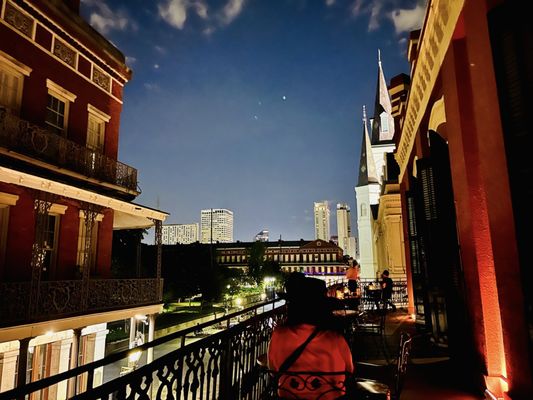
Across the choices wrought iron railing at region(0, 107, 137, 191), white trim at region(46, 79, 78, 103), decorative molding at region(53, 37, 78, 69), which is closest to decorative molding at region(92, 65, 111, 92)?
decorative molding at region(53, 37, 78, 69)

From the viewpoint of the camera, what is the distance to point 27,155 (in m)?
10.5

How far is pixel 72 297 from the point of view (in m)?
10.6

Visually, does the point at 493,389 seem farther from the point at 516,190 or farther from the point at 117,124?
the point at 117,124

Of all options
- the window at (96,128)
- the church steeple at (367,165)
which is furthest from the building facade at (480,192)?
the church steeple at (367,165)

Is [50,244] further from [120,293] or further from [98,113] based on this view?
[98,113]

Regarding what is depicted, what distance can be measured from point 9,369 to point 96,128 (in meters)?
8.75

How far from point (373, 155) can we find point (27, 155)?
130 feet

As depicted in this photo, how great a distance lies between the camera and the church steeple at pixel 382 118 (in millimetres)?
39750

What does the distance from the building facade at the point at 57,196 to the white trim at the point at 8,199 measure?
0.09 feet

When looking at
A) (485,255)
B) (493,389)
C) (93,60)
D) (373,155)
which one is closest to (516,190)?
(485,255)

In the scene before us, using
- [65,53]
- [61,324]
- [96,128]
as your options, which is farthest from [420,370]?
[65,53]

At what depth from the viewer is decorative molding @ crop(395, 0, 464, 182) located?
217 inches

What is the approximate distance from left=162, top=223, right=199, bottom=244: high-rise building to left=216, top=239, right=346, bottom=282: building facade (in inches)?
3320

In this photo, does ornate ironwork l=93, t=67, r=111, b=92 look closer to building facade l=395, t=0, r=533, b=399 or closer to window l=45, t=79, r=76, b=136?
window l=45, t=79, r=76, b=136
